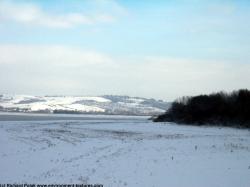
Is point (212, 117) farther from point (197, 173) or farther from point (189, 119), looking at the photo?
point (197, 173)

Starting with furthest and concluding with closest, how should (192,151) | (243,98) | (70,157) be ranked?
(243,98)
(192,151)
(70,157)

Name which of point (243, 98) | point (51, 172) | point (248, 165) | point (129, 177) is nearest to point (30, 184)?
point (51, 172)

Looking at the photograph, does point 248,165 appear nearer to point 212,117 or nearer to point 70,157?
point 70,157

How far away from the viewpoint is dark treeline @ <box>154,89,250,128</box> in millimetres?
69625

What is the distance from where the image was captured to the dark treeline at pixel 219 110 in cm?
6962

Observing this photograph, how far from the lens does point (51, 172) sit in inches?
619

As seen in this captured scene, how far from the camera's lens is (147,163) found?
18.3m

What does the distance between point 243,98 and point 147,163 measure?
195 ft

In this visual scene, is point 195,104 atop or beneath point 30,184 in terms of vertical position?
atop

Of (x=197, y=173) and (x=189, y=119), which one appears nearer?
(x=197, y=173)

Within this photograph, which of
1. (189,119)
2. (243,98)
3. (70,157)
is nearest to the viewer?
(70,157)

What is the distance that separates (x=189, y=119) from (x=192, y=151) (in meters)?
60.3

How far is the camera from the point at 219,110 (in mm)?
76125

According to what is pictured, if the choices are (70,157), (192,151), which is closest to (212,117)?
(192,151)
